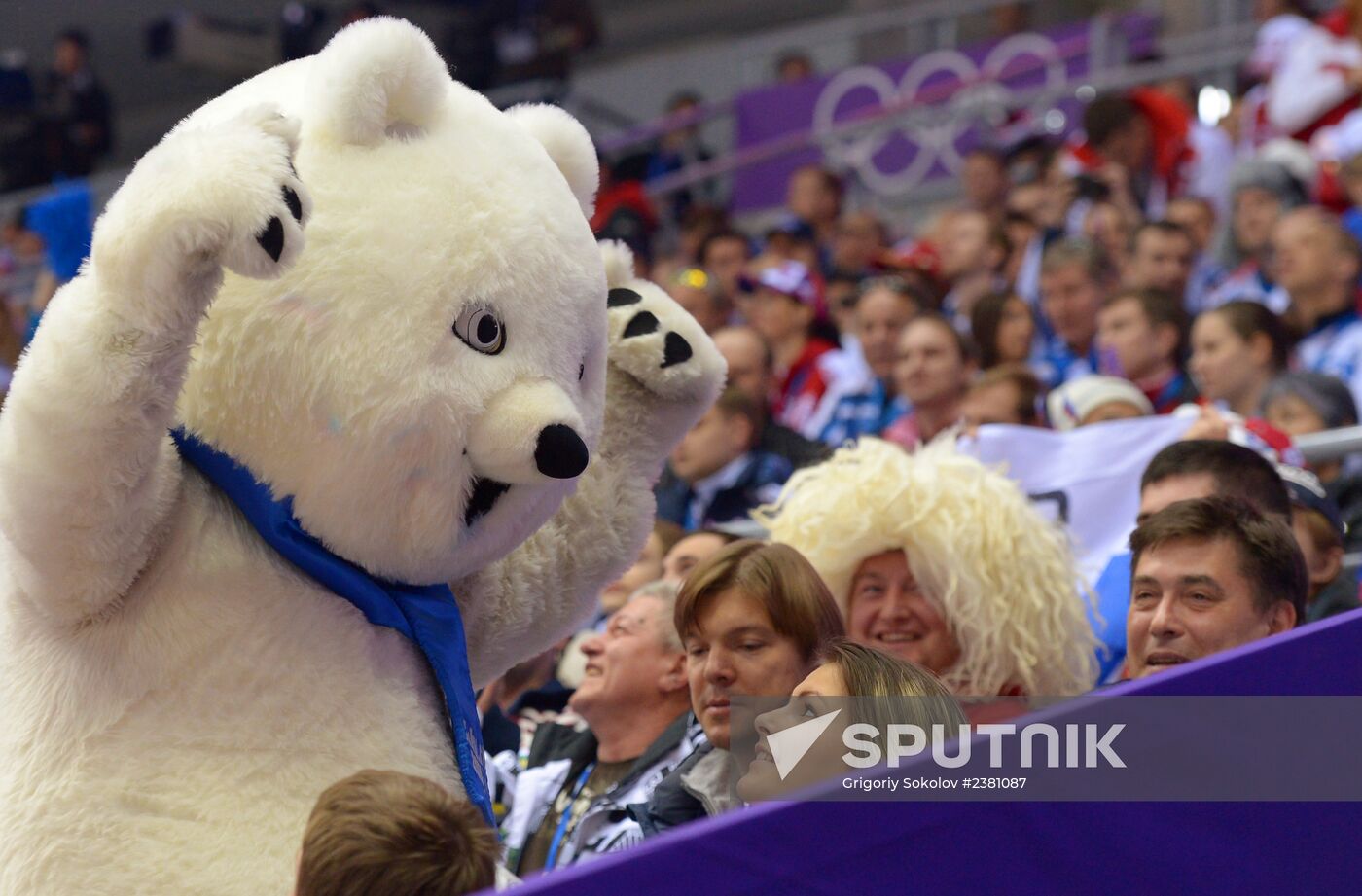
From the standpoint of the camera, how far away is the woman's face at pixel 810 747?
234 cm

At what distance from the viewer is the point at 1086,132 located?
27.4ft

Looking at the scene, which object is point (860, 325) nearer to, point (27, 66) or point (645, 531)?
point (645, 531)

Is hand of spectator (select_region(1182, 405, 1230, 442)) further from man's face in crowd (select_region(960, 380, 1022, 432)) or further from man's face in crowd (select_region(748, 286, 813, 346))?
man's face in crowd (select_region(748, 286, 813, 346))

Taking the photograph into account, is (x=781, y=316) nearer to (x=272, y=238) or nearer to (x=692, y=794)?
(x=692, y=794)

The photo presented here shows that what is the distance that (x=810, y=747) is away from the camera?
2355mm

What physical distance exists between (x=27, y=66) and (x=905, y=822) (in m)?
14.3

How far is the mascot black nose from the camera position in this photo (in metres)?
2.22

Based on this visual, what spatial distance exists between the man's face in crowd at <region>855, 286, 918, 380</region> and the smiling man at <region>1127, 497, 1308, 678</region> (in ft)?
11.1

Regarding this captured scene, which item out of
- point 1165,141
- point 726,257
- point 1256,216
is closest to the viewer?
point 1256,216

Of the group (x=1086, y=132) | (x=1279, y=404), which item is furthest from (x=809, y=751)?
(x=1086, y=132)

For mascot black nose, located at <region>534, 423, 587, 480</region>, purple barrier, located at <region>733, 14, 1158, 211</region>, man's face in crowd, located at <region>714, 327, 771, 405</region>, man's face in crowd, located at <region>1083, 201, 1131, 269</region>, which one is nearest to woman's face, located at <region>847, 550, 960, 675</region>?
mascot black nose, located at <region>534, 423, 587, 480</region>

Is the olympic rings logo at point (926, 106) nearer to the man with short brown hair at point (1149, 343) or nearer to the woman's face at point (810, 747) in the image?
the man with short brown hair at point (1149, 343)

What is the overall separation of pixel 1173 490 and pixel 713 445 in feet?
6.69

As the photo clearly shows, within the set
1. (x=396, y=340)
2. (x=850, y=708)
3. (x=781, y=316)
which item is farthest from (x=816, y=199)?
(x=396, y=340)
